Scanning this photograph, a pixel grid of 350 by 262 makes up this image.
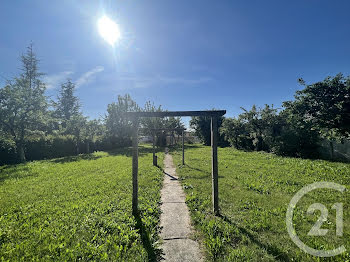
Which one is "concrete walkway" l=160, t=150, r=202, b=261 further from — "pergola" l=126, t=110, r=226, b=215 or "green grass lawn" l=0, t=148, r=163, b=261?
"pergola" l=126, t=110, r=226, b=215

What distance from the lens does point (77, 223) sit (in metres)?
3.75

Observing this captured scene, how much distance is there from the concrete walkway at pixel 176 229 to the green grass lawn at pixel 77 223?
215 mm

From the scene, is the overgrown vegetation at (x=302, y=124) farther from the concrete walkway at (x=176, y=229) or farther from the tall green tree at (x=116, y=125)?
the tall green tree at (x=116, y=125)

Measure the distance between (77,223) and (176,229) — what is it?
2.45 m

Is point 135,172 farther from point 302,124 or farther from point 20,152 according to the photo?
point 20,152

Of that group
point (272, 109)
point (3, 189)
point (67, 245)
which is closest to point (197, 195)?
point (67, 245)

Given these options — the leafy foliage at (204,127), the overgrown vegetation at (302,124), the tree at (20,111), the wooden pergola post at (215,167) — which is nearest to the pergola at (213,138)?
the wooden pergola post at (215,167)

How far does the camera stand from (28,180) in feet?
25.0

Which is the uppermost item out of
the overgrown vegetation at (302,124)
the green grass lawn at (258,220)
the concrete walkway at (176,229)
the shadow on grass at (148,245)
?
the overgrown vegetation at (302,124)

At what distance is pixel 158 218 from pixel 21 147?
54.2ft

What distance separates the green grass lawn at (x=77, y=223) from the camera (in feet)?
9.14

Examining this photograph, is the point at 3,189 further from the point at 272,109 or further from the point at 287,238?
the point at 272,109

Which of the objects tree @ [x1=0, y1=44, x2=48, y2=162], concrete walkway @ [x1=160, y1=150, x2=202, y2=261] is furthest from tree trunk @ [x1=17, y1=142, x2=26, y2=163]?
concrete walkway @ [x1=160, y1=150, x2=202, y2=261]

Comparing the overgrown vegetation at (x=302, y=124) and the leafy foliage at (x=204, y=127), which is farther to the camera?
the leafy foliage at (x=204, y=127)
